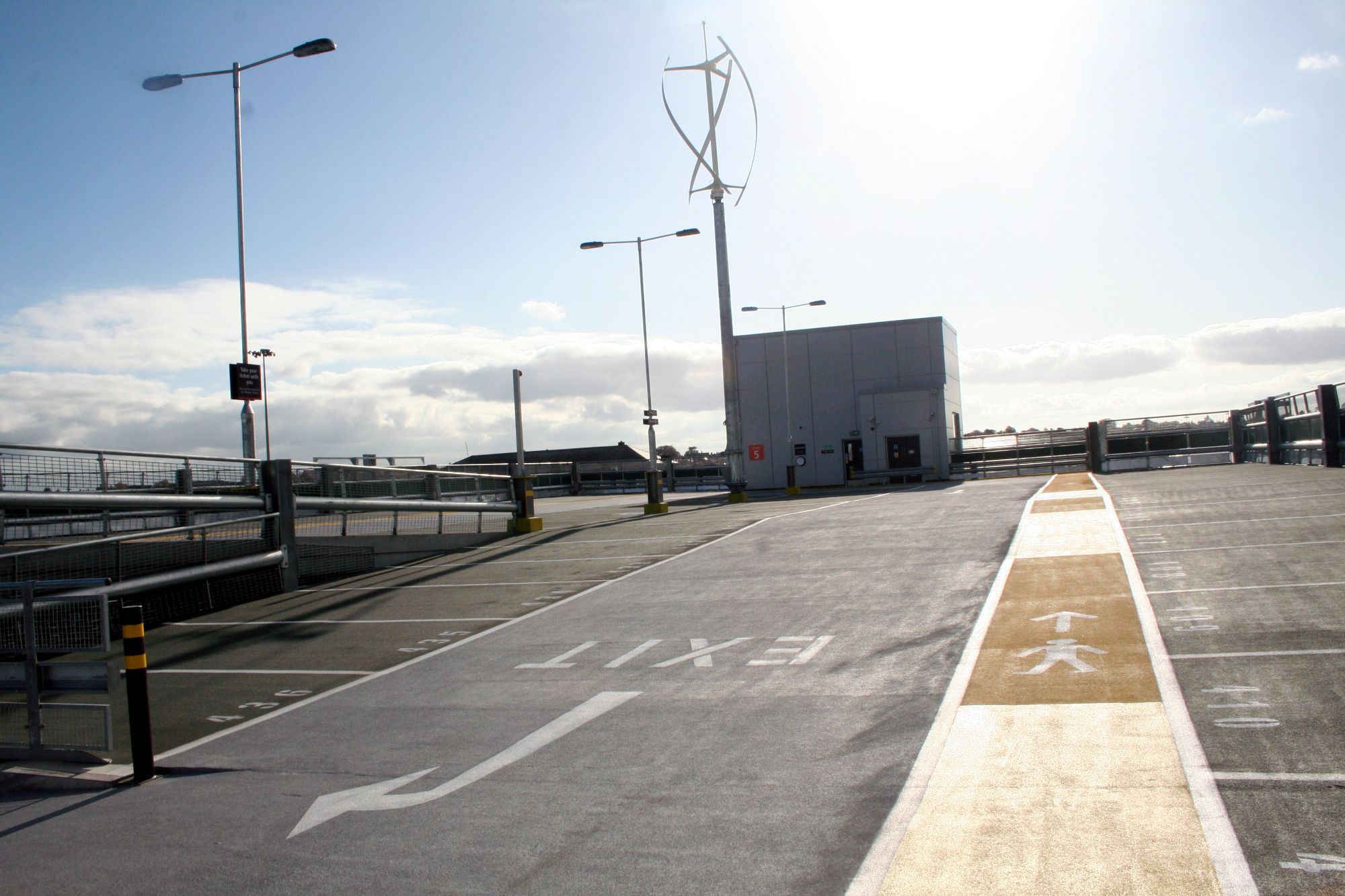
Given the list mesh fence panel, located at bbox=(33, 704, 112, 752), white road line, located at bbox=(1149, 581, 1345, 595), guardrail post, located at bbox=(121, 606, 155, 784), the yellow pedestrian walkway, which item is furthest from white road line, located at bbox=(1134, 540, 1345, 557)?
mesh fence panel, located at bbox=(33, 704, 112, 752)

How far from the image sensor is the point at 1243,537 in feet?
42.3

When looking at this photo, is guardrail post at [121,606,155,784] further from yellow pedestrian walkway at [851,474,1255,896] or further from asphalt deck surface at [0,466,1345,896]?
yellow pedestrian walkway at [851,474,1255,896]

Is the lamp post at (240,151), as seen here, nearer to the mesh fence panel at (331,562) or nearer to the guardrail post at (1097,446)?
the mesh fence panel at (331,562)

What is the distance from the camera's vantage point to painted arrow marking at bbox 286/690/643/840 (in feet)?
18.4

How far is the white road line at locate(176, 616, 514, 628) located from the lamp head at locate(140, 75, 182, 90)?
11.6m

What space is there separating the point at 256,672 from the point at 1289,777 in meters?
8.88

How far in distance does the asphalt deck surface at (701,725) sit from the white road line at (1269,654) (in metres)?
0.05

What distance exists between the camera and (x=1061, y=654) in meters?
7.99

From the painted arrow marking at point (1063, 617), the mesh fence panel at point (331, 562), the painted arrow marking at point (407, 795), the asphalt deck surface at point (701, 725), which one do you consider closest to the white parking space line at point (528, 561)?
the mesh fence panel at point (331, 562)

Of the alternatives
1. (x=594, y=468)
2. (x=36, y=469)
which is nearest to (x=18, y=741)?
(x=36, y=469)

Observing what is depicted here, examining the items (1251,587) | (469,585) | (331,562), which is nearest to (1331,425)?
(1251,587)

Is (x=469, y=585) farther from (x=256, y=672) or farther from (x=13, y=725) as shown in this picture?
(x=13, y=725)

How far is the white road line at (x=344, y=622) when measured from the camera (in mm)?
12133

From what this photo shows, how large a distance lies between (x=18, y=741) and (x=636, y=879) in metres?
6.02
